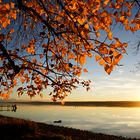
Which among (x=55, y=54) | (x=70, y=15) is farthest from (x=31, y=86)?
(x=70, y=15)

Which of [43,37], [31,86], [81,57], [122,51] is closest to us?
[122,51]

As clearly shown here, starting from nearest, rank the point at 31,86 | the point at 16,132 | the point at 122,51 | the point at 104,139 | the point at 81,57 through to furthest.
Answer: the point at 122,51 < the point at 81,57 < the point at 31,86 < the point at 16,132 < the point at 104,139

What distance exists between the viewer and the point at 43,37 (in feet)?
32.2

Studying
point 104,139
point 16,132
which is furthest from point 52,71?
point 104,139

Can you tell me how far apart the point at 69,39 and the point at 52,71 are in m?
1.35

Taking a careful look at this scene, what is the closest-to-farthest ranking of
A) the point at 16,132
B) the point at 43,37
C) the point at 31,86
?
the point at 43,37
the point at 31,86
the point at 16,132

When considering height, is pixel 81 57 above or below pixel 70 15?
below

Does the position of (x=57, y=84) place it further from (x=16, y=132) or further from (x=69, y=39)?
(x=16, y=132)

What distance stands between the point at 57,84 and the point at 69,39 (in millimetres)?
1603

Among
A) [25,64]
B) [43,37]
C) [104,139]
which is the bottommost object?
[104,139]

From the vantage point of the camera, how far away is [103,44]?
7.75 meters

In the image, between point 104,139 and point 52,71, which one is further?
point 104,139

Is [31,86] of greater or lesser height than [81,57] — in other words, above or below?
below

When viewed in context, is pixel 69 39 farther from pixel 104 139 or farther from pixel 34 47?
pixel 104 139
